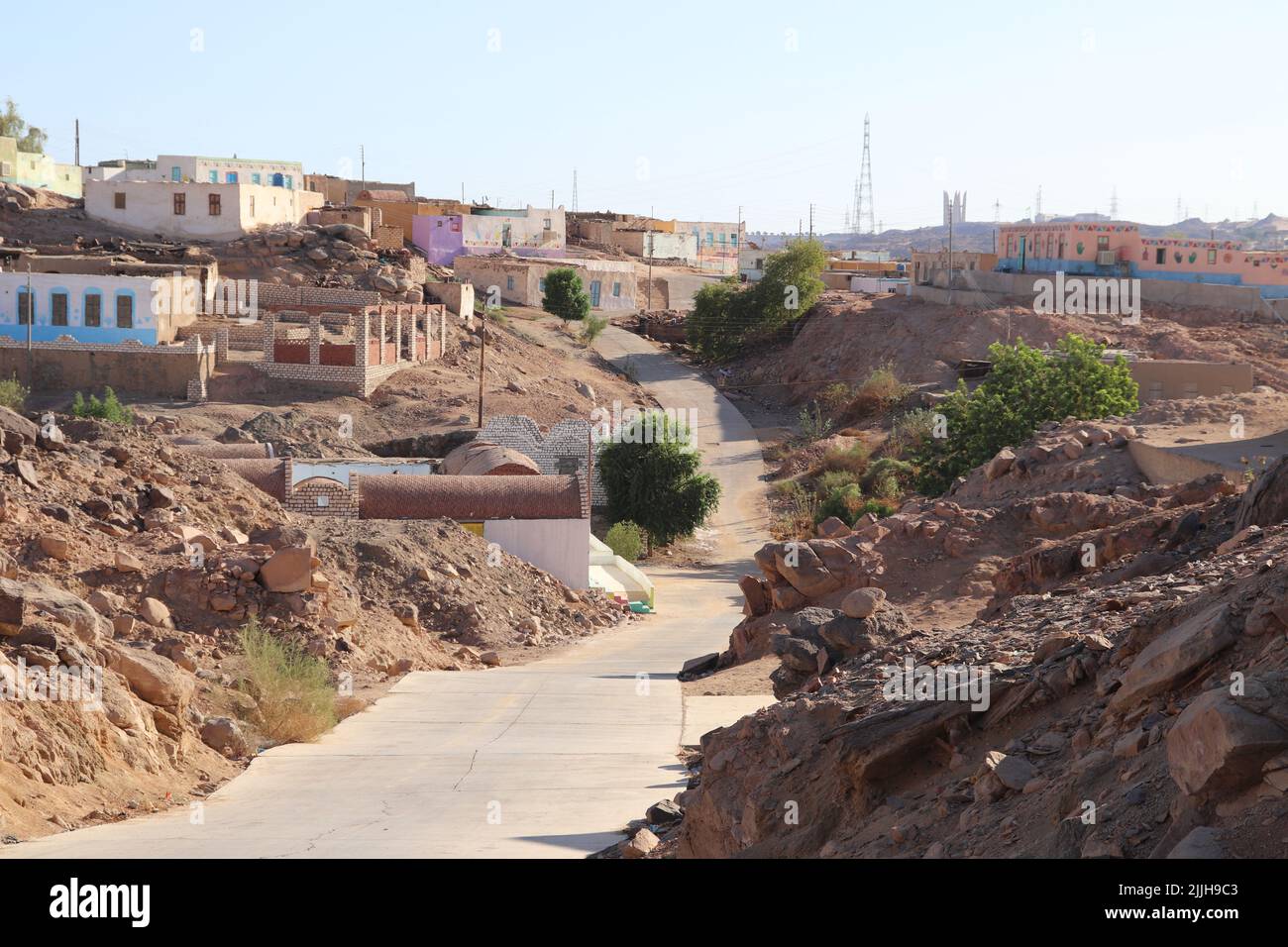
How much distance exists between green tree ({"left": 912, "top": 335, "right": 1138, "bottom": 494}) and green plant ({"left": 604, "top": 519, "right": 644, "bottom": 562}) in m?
7.09

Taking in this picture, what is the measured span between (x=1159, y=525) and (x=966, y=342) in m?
38.0

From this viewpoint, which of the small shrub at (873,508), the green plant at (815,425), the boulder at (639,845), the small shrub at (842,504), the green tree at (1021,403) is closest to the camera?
the boulder at (639,845)

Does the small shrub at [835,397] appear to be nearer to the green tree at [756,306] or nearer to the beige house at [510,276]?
the green tree at [756,306]

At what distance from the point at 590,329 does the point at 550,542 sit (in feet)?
115

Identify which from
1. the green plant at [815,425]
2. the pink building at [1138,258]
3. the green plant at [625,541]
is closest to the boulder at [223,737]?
the green plant at [625,541]

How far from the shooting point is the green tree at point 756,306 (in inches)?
2304

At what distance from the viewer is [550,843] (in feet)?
27.5

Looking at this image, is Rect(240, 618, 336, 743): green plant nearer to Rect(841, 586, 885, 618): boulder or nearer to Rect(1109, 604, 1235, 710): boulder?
Rect(841, 586, 885, 618): boulder

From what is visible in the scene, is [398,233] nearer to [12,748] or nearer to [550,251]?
[550,251]

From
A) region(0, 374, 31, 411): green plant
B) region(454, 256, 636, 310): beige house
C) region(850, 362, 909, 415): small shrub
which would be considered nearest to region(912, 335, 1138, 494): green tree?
region(850, 362, 909, 415): small shrub

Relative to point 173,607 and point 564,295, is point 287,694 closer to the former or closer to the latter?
point 173,607

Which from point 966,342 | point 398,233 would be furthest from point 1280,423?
point 398,233

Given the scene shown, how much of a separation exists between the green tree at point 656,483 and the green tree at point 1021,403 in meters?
8.14

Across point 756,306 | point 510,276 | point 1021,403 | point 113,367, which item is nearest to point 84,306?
point 113,367
